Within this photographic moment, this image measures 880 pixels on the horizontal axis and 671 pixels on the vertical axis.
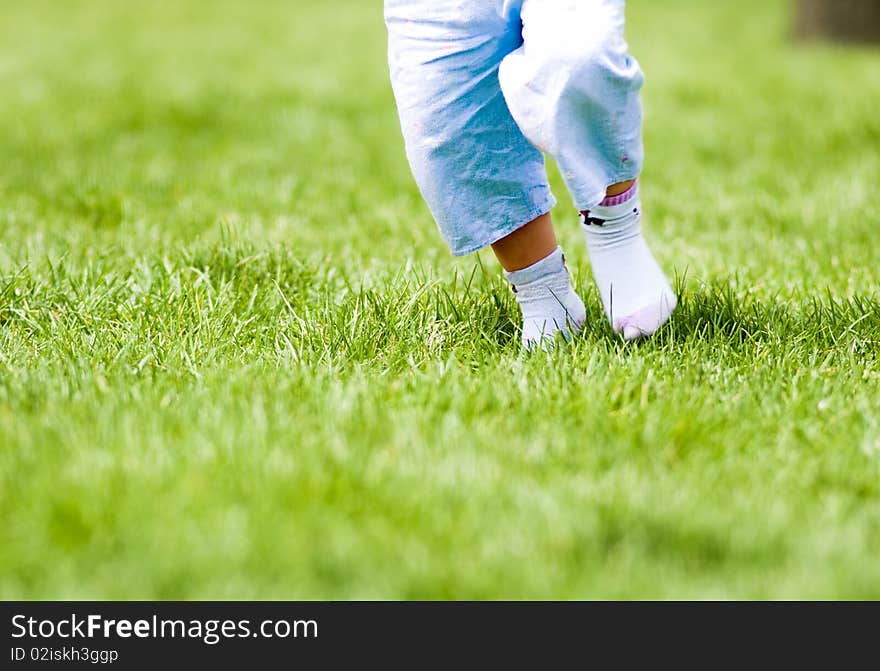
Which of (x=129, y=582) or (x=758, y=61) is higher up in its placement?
(x=129, y=582)

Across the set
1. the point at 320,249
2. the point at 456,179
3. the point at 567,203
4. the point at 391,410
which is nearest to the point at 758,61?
the point at 567,203

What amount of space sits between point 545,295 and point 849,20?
7387 mm

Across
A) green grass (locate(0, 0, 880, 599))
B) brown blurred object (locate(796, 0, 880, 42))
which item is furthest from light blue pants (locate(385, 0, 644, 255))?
brown blurred object (locate(796, 0, 880, 42))

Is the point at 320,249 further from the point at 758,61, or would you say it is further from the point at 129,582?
the point at 758,61

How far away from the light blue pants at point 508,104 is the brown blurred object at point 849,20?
7.23 meters

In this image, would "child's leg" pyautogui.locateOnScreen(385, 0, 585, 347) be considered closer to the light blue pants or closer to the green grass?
the light blue pants

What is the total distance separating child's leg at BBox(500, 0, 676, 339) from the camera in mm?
2008

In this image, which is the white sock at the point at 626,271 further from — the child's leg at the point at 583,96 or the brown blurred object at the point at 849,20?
the brown blurred object at the point at 849,20

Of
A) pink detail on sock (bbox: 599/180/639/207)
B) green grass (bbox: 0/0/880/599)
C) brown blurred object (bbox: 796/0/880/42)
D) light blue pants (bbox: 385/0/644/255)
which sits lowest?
brown blurred object (bbox: 796/0/880/42)

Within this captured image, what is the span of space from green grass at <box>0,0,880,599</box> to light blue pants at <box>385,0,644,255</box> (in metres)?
0.30

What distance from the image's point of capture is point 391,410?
1.83m

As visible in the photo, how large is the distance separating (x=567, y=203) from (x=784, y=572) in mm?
2638

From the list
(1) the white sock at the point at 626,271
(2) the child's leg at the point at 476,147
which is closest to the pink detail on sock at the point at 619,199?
(1) the white sock at the point at 626,271

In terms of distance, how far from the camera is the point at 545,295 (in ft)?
7.59
